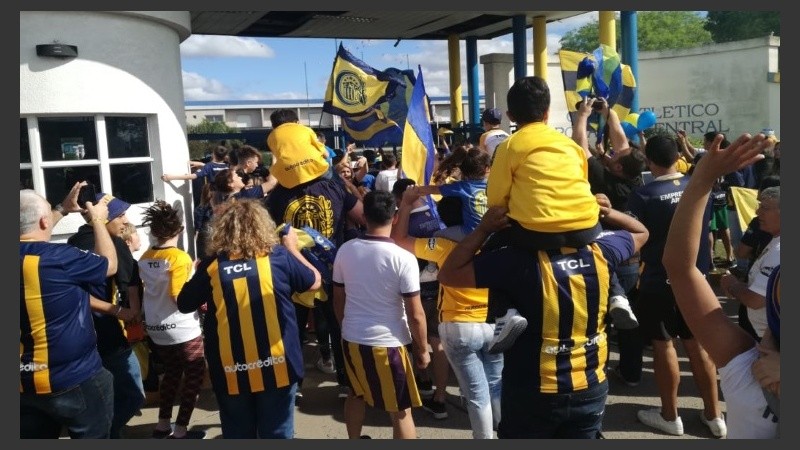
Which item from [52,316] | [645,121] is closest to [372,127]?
[645,121]

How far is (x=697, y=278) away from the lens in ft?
6.24

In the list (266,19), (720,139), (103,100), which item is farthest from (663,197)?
(266,19)

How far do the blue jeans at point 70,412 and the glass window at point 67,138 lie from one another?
16.4 ft

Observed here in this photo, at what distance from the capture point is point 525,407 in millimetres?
2832

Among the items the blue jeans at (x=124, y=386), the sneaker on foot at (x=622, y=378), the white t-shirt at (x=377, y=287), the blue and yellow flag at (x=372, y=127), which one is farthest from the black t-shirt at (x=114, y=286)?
the blue and yellow flag at (x=372, y=127)

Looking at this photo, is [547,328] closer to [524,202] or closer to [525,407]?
[525,407]

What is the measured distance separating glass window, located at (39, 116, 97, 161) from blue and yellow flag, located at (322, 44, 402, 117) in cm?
300

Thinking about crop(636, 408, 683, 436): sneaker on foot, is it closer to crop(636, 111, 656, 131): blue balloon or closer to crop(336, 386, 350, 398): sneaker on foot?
crop(336, 386, 350, 398): sneaker on foot

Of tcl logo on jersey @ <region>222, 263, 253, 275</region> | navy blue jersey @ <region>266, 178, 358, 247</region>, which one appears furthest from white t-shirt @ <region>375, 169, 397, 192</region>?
tcl logo on jersey @ <region>222, 263, 253, 275</region>

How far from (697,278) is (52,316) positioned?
295 cm

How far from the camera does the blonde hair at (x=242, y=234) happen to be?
11.3 ft

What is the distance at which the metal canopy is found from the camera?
15812mm

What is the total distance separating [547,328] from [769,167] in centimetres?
683

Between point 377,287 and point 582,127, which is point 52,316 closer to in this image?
point 377,287
